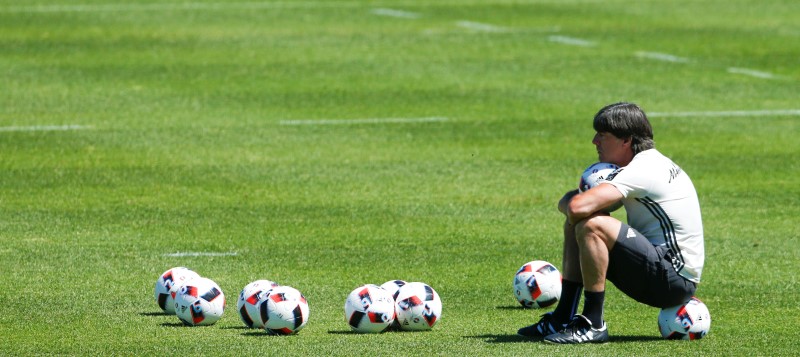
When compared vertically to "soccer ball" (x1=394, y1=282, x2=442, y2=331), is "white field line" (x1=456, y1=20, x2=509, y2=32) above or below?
below

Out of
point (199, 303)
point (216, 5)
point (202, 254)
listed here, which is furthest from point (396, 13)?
point (199, 303)

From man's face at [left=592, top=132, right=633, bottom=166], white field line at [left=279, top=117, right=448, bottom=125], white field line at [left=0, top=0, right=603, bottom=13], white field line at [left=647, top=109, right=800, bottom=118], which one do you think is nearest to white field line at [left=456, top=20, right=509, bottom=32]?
white field line at [left=0, top=0, right=603, bottom=13]

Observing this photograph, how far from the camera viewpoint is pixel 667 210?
8.91 m

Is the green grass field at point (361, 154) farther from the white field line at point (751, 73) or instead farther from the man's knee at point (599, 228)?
the man's knee at point (599, 228)

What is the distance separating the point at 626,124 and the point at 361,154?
756 cm

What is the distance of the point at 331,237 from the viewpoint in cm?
1255

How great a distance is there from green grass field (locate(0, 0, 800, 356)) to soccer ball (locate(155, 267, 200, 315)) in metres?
0.12

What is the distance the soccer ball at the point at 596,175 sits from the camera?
8883 millimetres

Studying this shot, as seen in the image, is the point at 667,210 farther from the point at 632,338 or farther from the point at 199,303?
the point at 199,303

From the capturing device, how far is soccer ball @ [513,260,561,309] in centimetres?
1004

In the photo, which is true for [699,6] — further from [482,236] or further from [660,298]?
[660,298]

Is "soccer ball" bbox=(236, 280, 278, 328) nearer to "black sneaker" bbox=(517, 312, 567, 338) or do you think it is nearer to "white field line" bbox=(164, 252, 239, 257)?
"black sneaker" bbox=(517, 312, 567, 338)

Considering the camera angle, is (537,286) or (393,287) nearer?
(393,287)

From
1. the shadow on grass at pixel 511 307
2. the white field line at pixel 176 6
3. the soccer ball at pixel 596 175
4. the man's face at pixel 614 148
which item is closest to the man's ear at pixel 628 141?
the man's face at pixel 614 148
